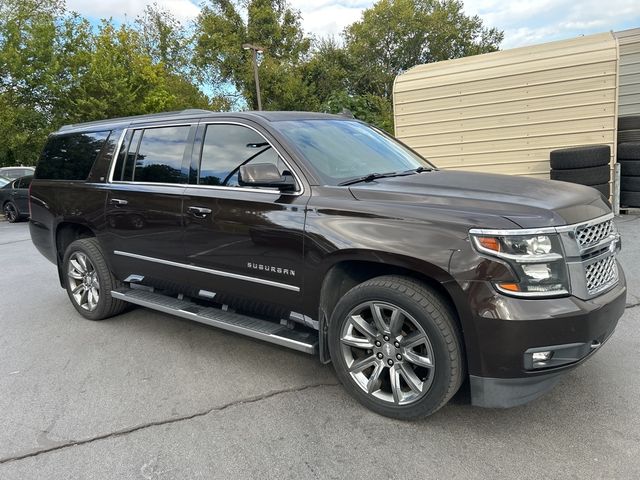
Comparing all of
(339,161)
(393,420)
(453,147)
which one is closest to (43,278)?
(339,161)

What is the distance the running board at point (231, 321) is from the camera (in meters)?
3.35

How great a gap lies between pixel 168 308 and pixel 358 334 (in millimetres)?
1826

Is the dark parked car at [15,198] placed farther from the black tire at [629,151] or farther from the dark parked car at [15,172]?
the black tire at [629,151]

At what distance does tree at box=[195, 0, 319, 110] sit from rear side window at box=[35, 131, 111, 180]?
30057 mm

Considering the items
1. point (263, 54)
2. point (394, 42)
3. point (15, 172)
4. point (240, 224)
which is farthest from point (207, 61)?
point (240, 224)

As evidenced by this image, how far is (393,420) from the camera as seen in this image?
118 inches

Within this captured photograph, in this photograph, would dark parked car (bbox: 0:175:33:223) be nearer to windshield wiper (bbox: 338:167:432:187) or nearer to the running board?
the running board

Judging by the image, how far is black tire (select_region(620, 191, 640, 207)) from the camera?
9.18 meters

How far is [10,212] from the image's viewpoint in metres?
15.7

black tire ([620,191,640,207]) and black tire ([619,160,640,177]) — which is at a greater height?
black tire ([619,160,640,177])

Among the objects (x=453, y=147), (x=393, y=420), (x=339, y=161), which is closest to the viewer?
(x=393, y=420)

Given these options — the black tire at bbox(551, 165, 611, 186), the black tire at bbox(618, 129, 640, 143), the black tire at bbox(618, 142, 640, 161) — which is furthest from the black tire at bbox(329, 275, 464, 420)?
the black tire at bbox(618, 129, 640, 143)

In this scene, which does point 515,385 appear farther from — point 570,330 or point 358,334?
point 358,334

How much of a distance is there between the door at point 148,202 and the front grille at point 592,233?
2836mm
